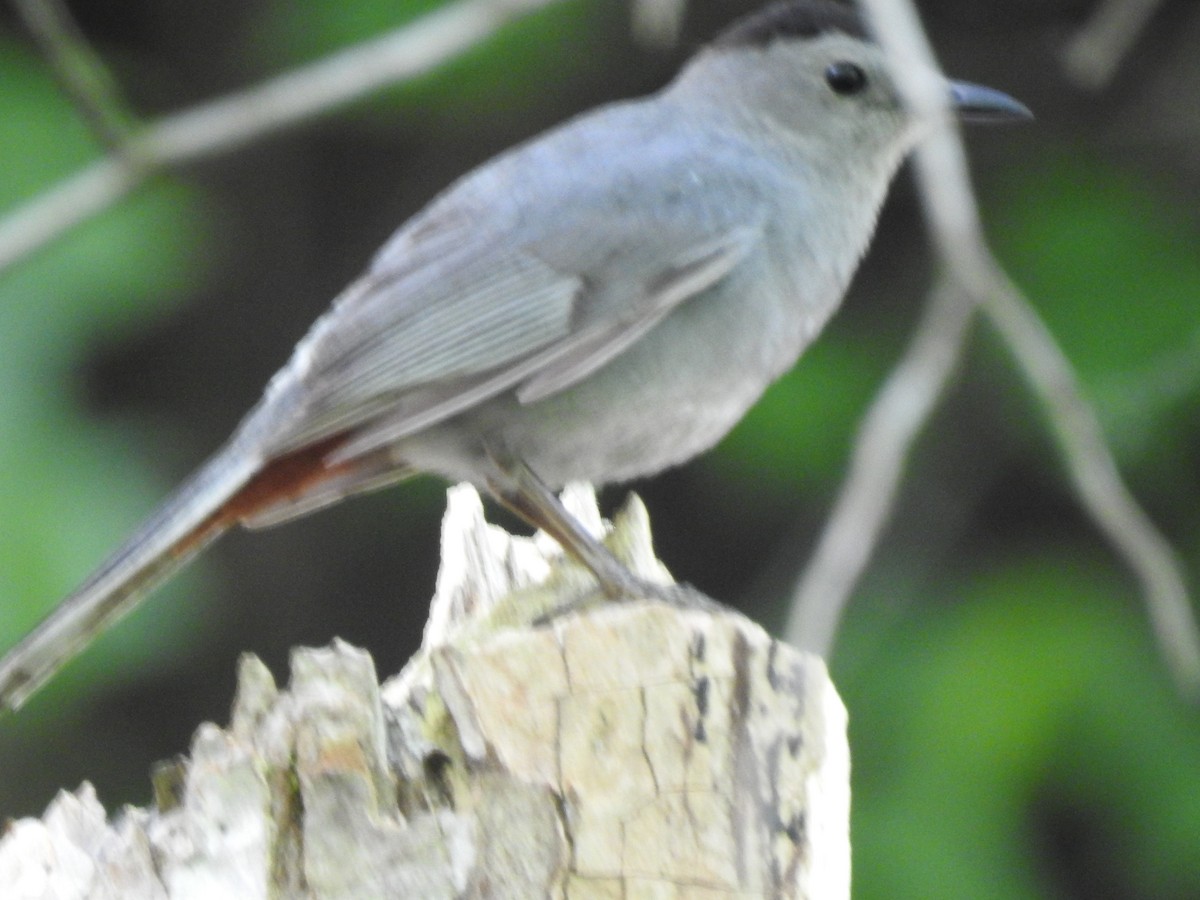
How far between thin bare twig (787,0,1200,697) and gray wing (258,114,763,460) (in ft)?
1.52

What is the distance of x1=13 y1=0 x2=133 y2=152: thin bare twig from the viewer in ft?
11.4

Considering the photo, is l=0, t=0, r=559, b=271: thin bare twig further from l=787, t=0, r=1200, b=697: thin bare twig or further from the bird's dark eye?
l=787, t=0, r=1200, b=697: thin bare twig

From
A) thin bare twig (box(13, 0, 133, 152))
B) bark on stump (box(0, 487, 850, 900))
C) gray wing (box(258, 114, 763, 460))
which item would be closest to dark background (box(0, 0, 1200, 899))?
thin bare twig (box(13, 0, 133, 152))

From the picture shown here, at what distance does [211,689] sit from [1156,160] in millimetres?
2530

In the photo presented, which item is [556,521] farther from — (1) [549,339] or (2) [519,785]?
(2) [519,785]

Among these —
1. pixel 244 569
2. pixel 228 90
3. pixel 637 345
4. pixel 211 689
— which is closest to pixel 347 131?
pixel 228 90

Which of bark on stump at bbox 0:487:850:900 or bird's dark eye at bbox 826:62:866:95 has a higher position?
bird's dark eye at bbox 826:62:866:95

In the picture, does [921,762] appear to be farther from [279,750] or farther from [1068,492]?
[279,750]

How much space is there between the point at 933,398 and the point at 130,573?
1.66 metres

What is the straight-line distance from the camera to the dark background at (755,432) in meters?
3.78

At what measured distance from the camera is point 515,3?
355cm

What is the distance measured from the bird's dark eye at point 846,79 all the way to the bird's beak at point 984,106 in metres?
0.18

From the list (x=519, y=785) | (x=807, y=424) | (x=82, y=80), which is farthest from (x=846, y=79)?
(x=519, y=785)

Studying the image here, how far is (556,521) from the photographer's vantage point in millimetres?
2922
